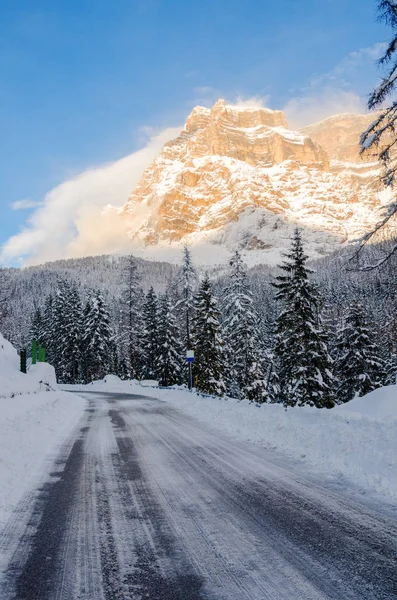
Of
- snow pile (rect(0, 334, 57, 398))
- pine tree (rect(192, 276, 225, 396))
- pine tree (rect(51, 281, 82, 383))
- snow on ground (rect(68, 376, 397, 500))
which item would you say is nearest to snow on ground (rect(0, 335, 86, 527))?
snow pile (rect(0, 334, 57, 398))

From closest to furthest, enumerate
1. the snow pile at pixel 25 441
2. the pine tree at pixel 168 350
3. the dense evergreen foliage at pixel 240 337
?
1. the snow pile at pixel 25 441
2. the dense evergreen foliage at pixel 240 337
3. the pine tree at pixel 168 350

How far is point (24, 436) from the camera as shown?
31.2 ft

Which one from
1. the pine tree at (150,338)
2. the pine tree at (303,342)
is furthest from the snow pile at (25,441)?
the pine tree at (150,338)

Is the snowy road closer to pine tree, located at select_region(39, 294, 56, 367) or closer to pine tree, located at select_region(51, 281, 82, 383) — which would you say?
pine tree, located at select_region(51, 281, 82, 383)

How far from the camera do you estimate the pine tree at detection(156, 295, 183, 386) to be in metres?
43.8

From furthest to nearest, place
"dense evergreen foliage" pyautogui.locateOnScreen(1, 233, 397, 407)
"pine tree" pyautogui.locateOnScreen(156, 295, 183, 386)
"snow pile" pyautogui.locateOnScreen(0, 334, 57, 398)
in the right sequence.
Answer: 1. "pine tree" pyautogui.locateOnScreen(156, 295, 183, 386)
2. "dense evergreen foliage" pyautogui.locateOnScreen(1, 233, 397, 407)
3. "snow pile" pyautogui.locateOnScreen(0, 334, 57, 398)

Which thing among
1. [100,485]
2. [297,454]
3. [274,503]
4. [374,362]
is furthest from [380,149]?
[374,362]

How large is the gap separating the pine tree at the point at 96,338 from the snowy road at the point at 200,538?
47.1 metres

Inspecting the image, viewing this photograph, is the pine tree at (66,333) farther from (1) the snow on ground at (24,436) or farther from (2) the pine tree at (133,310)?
(1) the snow on ground at (24,436)

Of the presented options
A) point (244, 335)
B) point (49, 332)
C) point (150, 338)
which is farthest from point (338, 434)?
point (49, 332)

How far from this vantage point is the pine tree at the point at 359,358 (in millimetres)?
31938

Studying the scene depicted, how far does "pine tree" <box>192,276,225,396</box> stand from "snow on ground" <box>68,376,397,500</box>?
860 inches

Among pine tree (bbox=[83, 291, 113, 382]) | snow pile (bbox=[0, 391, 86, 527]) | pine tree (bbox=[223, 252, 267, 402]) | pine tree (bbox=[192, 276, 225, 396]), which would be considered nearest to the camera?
snow pile (bbox=[0, 391, 86, 527])

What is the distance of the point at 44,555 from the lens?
3.75 m
